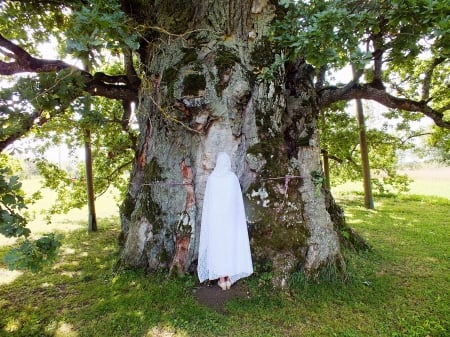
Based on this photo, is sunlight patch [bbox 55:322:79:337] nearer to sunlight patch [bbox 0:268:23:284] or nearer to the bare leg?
the bare leg

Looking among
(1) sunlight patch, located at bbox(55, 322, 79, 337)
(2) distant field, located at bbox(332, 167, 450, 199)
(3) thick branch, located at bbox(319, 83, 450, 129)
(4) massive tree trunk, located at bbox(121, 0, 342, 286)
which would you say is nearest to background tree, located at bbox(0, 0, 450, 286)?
(4) massive tree trunk, located at bbox(121, 0, 342, 286)

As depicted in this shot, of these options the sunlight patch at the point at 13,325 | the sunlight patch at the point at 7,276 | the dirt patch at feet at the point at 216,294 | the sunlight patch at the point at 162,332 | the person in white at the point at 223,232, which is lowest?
the sunlight patch at the point at 162,332

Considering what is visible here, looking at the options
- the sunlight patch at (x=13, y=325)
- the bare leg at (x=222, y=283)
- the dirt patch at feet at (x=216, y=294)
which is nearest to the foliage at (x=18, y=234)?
the sunlight patch at (x=13, y=325)

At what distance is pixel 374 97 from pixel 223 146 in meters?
2.82

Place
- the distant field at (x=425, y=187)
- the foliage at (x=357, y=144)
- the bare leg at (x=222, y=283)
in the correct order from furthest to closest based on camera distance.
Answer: the distant field at (x=425, y=187), the foliage at (x=357, y=144), the bare leg at (x=222, y=283)

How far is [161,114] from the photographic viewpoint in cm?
376

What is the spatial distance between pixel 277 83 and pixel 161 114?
5.26 feet

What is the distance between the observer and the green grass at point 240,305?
2678 millimetres

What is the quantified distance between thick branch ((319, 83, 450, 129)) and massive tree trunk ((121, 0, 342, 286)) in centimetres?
124

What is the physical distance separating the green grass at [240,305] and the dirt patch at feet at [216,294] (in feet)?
0.24

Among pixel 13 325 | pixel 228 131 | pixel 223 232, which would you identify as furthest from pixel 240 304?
pixel 13 325

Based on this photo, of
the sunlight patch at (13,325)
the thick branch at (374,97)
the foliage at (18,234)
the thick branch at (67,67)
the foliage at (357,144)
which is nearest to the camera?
the foliage at (18,234)

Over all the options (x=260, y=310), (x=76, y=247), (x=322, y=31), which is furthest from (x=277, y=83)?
(x=76, y=247)

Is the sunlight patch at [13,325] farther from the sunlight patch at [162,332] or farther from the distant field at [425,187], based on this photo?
the distant field at [425,187]
